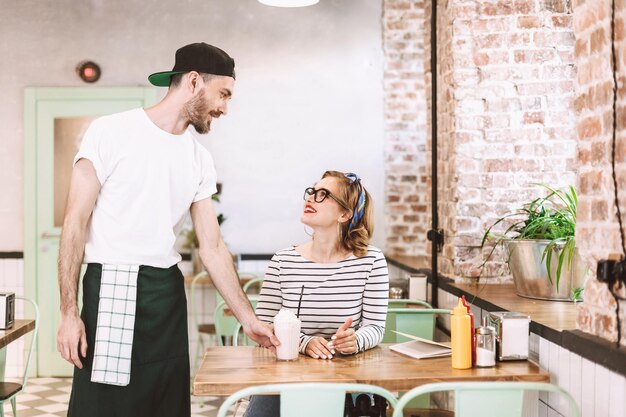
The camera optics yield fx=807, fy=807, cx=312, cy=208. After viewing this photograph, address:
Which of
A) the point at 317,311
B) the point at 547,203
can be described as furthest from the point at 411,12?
the point at 317,311

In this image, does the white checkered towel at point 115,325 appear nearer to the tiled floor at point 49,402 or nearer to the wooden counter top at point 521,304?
the wooden counter top at point 521,304

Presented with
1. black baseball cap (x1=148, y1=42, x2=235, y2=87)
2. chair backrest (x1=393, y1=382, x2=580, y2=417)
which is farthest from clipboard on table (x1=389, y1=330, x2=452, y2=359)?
black baseball cap (x1=148, y1=42, x2=235, y2=87)

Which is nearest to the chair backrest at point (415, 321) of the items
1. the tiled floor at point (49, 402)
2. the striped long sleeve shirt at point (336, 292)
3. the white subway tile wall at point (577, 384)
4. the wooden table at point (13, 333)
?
the striped long sleeve shirt at point (336, 292)

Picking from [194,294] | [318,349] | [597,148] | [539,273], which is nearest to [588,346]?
[597,148]

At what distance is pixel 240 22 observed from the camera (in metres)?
6.00

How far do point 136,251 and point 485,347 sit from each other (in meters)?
1.08

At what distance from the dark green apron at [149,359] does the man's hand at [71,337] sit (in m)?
0.06

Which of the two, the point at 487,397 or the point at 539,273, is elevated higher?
the point at 539,273

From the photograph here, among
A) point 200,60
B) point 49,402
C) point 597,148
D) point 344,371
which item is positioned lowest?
point 49,402

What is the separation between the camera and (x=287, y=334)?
2.41 meters

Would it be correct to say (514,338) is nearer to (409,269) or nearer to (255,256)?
(409,269)

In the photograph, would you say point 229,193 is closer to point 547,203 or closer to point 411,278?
point 411,278

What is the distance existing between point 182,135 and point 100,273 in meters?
Result: 0.51

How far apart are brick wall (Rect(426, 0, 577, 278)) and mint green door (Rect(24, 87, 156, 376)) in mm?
2714
